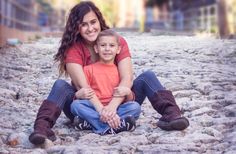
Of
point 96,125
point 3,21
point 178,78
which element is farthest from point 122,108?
point 3,21

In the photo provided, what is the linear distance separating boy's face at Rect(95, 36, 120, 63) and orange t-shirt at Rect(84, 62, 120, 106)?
0.07m

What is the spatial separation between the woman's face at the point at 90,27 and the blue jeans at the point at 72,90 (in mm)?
378

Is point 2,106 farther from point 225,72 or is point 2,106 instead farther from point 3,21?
point 3,21

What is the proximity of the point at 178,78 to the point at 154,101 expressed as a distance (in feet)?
6.92

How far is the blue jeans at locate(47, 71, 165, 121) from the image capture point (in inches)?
139

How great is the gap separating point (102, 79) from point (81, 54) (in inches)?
10.4

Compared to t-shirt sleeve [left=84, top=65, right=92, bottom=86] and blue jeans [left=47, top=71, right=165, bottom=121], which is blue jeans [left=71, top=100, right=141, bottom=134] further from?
t-shirt sleeve [left=84, top=65, right=92, bottom=86]

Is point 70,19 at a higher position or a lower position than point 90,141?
higher

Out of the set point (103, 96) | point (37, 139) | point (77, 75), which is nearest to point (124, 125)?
point (103, 96)

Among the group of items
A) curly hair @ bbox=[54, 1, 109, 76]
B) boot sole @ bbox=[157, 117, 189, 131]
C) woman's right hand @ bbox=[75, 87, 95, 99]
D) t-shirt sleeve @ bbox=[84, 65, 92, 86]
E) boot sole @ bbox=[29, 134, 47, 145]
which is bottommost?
boot sole @ bbox=[29, 134, 47, 145]

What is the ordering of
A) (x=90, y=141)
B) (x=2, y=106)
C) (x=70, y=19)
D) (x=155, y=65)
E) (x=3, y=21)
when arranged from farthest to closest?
(x=3, y=21) → (x=155, y=65) → (x=2, y=106) → (x=70, y=19) → (x=90, y=141)

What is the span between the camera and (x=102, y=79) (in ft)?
12.0

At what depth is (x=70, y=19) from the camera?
12.6 feet

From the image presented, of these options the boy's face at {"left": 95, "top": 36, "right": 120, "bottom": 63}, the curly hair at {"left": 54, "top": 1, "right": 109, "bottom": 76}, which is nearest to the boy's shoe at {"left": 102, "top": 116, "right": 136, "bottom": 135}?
the boy's face at {"left": 95, "top": 36, "right": 120, "bottom": 63}
